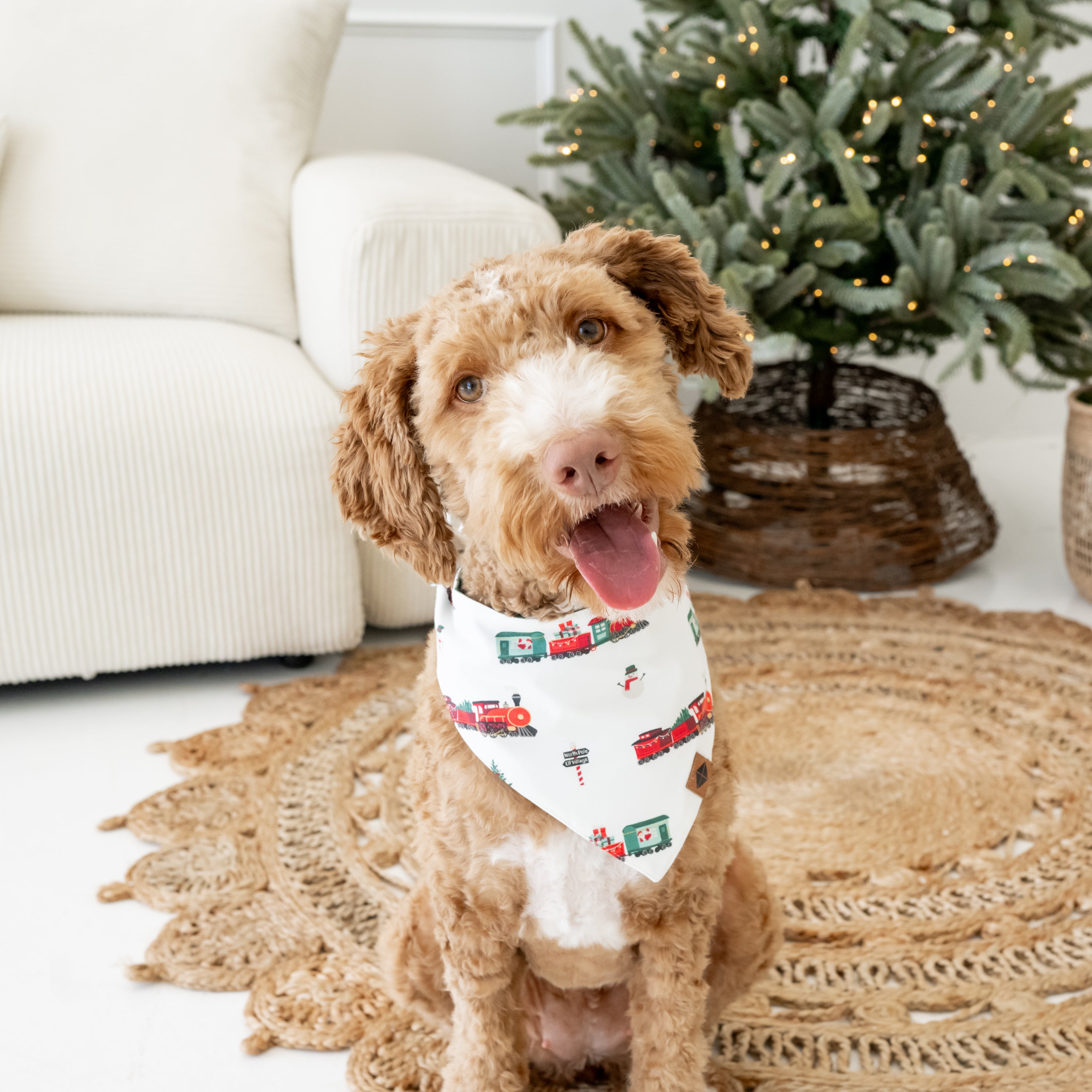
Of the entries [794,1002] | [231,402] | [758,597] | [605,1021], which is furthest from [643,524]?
[758,597]

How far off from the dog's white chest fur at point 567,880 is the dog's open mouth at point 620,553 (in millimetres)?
251

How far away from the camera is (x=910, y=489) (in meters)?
2.57

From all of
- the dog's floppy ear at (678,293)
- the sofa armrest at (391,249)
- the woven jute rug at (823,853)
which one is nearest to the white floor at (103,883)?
the woven jute rug at (823,853)

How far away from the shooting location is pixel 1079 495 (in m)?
2.44

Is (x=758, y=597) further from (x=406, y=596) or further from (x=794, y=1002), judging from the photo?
(x=794, y=1002)

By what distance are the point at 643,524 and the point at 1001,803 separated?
1.10 m

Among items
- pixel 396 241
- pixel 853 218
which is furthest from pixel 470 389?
pixel 853 218

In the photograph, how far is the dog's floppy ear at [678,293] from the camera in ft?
3.51

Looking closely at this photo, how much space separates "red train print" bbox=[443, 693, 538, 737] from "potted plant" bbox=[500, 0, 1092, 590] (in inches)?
53.0

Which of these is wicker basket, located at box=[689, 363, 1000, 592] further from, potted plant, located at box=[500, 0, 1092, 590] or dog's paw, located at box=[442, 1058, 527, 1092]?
dog's paw, located at box=[442, 1058, 527, 1092]

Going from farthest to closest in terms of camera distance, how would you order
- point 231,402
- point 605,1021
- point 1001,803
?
point 231,402, point 1001,803, point 605,1021

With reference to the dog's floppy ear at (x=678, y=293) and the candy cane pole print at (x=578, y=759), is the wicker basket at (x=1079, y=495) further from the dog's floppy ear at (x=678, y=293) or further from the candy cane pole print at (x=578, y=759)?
the candy cane pole print at (x=578, y=759)

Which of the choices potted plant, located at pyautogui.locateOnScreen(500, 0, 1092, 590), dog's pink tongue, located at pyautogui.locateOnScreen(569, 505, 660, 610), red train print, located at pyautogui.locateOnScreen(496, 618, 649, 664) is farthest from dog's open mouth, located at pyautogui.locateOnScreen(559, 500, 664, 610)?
potted plant, located at pyautogui.locateOnScreen(500, 0, 1092, 590)

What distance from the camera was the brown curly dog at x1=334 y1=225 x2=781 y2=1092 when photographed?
93cm
